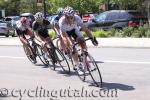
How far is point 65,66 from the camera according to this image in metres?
12.5

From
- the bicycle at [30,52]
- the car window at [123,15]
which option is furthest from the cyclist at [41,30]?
the car window at [123,15]

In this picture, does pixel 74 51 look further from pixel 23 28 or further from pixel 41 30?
pixel 23 28

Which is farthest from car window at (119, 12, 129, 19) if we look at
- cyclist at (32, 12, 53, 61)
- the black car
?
cyclist at (32, 12, 53, 61)

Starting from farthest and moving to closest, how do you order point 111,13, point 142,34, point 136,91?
point 111,13, point 142,34, point 136,91

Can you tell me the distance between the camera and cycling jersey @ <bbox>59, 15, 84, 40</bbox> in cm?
1056

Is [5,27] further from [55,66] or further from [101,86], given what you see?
[101,86]

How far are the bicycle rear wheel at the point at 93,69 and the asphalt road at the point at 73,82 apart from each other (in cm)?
20

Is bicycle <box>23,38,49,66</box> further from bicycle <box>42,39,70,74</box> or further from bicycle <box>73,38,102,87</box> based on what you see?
bicycle <box>73,38,102,87</box>

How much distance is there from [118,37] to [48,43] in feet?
42.0

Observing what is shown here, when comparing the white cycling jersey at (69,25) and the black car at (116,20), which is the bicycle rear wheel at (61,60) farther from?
the black car at (116,20)

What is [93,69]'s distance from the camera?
32.3 ft

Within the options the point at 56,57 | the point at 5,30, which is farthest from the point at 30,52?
the point at 5,30

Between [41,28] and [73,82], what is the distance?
8.54 ft

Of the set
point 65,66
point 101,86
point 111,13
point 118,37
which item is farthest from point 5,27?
point 101,86
